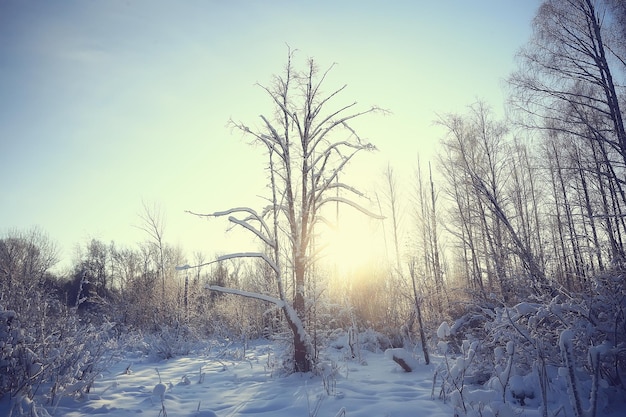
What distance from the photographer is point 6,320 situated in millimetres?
4230

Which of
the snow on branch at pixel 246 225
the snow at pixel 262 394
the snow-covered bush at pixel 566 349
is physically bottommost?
the snow at pixel 262 394

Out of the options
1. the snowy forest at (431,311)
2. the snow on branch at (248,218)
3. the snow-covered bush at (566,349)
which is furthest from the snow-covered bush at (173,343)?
the snow-covered bush at (566,349)

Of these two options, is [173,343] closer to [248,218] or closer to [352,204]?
[248,218]

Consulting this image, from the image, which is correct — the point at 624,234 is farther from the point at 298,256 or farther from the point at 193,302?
the point at 193,302

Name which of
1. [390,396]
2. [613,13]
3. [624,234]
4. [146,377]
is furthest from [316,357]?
[624,234]

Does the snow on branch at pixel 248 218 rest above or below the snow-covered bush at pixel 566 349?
above

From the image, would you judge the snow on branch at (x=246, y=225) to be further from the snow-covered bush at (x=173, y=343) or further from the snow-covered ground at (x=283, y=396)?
the snow-covered bush at (x=173, y=343)

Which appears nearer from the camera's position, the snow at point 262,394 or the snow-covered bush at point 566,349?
the snow-covered bush at point 566,349

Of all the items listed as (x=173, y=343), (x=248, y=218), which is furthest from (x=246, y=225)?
(x=173, y=343)

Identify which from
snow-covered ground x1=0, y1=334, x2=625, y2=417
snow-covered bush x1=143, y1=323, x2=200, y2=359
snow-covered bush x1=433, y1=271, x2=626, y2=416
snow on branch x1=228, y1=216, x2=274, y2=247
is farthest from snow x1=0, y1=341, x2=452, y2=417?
snow on branch x1=228, y1=216, x2=274, y2=247

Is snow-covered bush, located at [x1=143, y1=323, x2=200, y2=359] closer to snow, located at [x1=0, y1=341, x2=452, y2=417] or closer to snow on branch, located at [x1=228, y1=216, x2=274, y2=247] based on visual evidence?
snow, located at [x1=0, y1=341, x2=452, y2=417]

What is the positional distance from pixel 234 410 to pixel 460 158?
45.0 ft

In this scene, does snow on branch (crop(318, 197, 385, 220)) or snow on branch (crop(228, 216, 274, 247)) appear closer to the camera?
snow on branch (crop(228, 216, 274, 247))

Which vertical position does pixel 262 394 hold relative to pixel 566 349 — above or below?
below
